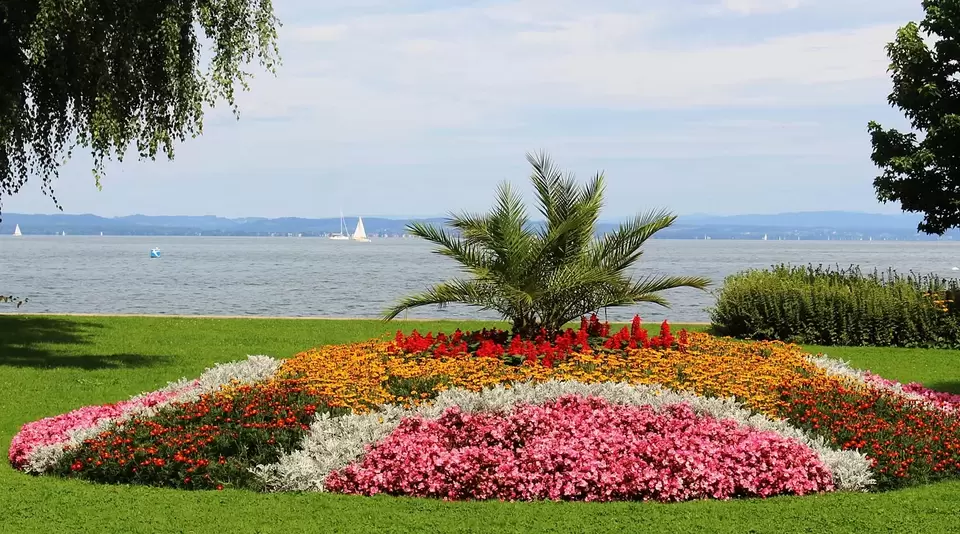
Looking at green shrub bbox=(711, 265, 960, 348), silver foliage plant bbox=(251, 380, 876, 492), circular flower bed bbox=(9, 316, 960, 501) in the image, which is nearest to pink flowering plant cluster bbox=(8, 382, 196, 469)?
circular flower bed bbox=(9, 316, 960, 501)

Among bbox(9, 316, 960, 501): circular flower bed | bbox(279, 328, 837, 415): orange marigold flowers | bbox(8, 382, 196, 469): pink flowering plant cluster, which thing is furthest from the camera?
bbox(279, 328, 837, 415): orange marigold flowers

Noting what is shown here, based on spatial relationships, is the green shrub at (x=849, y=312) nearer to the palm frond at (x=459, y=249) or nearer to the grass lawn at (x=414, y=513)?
the palm frond at (x=459, y=249)

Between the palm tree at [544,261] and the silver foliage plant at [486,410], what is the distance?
2220 mm

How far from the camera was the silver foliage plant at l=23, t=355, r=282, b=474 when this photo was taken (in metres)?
7.71

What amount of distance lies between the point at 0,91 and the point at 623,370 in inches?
394

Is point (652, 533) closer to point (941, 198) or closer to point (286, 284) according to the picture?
point (941, 198)

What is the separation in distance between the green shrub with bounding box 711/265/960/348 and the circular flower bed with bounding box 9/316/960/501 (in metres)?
7.07

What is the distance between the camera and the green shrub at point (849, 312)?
16.8 metres

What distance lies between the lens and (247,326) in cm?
1897

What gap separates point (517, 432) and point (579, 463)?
75cm

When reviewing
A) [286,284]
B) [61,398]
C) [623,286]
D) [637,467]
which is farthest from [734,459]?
[286,284]

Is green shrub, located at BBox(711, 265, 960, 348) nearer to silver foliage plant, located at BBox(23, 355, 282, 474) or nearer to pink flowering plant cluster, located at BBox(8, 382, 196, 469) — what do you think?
silver foliage plant, located at BBox(23, 355, 282, 474)

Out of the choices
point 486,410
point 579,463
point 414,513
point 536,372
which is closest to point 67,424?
point 486,410

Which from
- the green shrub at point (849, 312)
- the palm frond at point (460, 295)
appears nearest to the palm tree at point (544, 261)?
the palm frond at point (460, 295)
